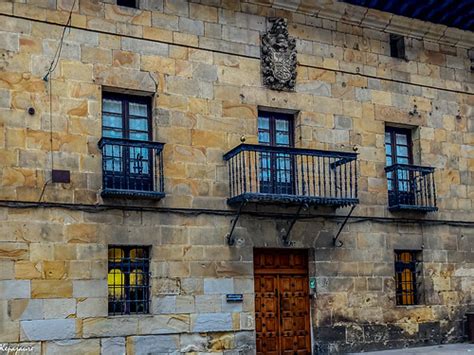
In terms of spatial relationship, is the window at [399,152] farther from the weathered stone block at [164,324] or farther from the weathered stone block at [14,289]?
the weathered stone block at [14,289]

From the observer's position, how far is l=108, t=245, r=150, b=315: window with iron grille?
38.1ft

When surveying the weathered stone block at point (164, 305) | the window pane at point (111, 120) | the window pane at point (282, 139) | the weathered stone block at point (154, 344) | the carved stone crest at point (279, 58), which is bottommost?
the weathered stone block at point (154, 344)

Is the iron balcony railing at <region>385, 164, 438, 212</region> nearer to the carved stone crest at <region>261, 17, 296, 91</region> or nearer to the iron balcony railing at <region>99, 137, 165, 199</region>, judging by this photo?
the carved stone crest at <region>261, 17, 296, 91</region>

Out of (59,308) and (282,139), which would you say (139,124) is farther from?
(59,308)

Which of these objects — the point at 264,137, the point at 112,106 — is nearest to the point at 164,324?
the point at 112,106


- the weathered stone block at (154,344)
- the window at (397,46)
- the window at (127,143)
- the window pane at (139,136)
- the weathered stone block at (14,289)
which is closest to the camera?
the weathered stone block at (14,289)

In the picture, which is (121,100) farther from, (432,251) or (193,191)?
(432,251)

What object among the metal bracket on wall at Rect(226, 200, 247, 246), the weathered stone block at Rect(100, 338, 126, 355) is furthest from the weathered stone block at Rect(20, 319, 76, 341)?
the metal bracket on wall at Rect(226, 200, 247, 246)

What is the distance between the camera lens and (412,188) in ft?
47.9

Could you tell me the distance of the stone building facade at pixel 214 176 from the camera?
11.1 meters

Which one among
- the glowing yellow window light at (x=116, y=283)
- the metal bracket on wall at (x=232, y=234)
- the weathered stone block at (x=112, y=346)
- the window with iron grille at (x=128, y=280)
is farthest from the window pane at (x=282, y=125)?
the weathered stone block at (x=112, y=346)

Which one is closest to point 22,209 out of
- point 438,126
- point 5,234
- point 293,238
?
point 5,234

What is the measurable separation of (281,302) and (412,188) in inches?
145

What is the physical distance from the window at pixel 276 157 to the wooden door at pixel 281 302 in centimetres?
117
